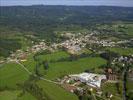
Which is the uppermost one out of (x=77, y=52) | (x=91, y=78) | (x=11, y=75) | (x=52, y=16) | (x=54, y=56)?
(x=91, y=78)

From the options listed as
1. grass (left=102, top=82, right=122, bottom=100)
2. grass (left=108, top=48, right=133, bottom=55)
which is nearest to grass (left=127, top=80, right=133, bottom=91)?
grass (left=102, top=82, right=122, bottom=100)

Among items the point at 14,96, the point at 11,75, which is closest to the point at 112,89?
the point at 14,96

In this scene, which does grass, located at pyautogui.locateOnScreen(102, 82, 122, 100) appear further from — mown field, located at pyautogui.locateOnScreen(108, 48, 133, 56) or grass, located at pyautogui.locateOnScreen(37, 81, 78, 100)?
mown field, located at pyautogui.locateOnScreen(108, 48, 133, 56)

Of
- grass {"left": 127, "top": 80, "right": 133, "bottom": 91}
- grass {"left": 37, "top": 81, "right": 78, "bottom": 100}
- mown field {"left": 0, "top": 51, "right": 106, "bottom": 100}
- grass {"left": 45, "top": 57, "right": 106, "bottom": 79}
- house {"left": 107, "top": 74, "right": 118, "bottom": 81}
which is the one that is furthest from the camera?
grass {"left": 45, "top": 57, "right": 106, "bottom": 79}

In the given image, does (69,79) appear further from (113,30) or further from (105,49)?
(113,30)

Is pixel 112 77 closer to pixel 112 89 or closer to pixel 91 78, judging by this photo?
pixel 91 78

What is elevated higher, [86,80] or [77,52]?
[86,80]

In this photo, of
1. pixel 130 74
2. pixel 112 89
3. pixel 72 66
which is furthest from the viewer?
pixel 72 66
